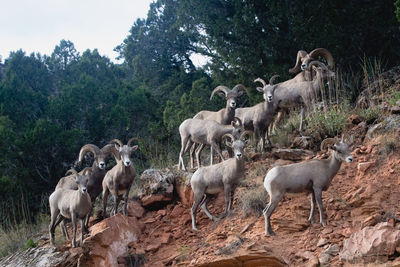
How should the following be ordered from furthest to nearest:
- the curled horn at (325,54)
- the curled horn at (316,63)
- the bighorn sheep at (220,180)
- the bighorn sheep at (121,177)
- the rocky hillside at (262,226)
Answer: the curled horn at (325,54) → the curled horn at (316,63) → the bighorn sheep at (121,177) → the bighorn sheep at (220,180) → the rocky hillside at (262,226)

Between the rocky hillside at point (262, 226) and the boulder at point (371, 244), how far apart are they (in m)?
0.01

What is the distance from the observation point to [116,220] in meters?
9.90

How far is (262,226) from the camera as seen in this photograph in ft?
28.8

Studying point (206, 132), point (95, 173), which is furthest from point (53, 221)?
point (206, 132)

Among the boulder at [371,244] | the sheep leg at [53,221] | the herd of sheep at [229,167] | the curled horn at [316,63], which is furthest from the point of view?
the curled horn at [316,63]

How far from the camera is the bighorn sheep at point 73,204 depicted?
10.1m

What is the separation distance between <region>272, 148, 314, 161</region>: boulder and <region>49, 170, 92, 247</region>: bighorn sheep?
14.6 feet

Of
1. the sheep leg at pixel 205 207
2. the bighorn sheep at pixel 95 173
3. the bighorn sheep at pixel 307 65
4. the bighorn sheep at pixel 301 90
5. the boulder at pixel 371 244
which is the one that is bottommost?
the boulder at pixel 371 244

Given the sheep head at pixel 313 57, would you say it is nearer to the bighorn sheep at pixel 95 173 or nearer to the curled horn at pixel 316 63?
the curled horn at pixel 316 63

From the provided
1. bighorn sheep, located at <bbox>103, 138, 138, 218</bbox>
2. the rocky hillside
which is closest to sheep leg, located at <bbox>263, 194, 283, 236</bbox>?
the rocky hillside

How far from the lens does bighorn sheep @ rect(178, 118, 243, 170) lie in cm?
1130

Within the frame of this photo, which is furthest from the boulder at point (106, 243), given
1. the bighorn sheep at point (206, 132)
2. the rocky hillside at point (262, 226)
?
the bighorn sheep at point (206, 132)

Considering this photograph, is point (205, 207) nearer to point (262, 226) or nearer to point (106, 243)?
point (262, 226)

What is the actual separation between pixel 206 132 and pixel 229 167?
2.17m
